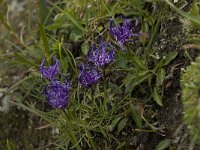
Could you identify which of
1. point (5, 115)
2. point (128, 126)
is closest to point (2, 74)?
point (5, 115)

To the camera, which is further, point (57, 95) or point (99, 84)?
point (99, 84)

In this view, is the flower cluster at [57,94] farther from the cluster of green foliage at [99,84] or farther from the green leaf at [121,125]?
the green leaf at [121,125]

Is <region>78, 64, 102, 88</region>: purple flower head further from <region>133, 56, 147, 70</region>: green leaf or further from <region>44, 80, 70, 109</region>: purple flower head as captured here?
<region>133, 56, 147, 70</region>: green leaf

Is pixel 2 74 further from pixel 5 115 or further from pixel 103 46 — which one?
pixel 103 46

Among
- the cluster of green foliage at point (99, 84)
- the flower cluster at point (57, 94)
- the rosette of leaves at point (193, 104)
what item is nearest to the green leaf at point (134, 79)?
the cluster of green foliage at point (99, 84)

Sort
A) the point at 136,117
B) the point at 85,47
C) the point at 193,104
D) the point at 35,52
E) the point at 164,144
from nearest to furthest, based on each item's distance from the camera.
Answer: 1. the point at 193,104
2. the point at 164,144
3. the point at 136,117
4. the point at 85,47
5. the point at 35,52

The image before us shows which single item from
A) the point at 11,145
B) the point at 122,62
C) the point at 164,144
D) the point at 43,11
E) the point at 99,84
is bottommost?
the point at 11,145

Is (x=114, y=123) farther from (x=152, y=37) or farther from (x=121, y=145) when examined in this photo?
(x=152, y=37)

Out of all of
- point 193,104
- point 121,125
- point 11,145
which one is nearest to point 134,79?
point 121,125
